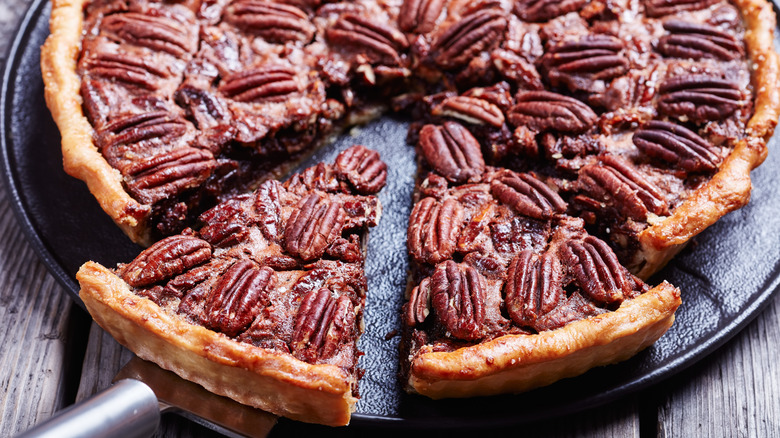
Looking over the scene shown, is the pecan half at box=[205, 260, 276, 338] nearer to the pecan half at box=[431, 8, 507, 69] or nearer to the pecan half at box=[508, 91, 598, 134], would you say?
the pecan half at box=[508, 91, 598, 134]

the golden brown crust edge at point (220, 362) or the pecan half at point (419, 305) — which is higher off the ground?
the pecan half at point (419, 305)

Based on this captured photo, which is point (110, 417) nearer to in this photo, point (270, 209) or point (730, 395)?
point (270, 209)

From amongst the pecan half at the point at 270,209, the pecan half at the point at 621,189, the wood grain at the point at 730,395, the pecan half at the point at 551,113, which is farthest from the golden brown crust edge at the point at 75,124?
the wood grain at the point at 730,395

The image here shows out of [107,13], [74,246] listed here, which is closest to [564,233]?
[74,246]

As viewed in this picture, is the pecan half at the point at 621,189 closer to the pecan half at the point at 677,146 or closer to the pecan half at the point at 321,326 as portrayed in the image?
the pecan half at the point at 677,146

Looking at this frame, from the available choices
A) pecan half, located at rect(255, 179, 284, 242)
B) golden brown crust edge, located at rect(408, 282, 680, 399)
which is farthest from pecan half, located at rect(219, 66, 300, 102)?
golden brown crust edge, located at rect(408, 282, 680, 399)
